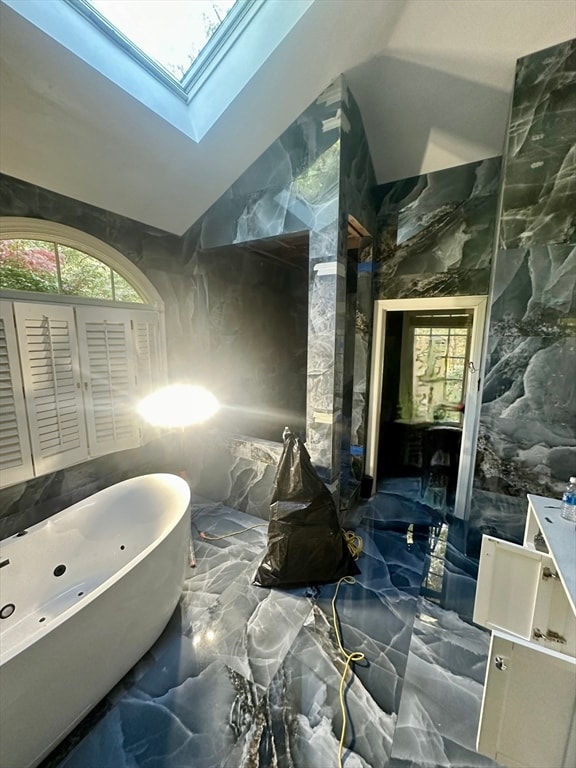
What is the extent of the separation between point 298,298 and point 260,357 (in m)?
0.99

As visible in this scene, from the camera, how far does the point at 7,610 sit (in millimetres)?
1683

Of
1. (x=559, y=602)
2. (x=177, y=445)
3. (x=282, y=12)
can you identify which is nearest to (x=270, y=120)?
(x=282, y=12)

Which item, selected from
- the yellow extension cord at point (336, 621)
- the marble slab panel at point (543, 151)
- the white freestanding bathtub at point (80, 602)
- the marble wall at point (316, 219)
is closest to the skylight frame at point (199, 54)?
the marble wall at point (316, 219)

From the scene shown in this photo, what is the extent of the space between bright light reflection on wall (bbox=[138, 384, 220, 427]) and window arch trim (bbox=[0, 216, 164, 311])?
2.56ft

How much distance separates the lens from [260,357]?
369 cm

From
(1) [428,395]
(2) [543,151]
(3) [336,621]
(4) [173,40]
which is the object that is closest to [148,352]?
(4) [173,40]

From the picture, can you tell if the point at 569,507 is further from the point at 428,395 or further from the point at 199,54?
the point at 199,54

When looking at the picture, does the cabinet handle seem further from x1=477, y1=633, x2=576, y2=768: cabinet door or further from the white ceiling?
the white ceiling

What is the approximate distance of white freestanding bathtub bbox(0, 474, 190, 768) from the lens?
1.11 m

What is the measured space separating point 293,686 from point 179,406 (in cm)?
222

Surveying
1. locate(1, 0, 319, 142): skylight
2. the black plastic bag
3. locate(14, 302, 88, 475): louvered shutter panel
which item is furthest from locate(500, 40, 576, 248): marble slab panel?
locate(14, 302, 88, 475): louvered shutter panel

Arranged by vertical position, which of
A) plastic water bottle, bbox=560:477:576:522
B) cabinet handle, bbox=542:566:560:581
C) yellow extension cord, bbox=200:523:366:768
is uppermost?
plastic water bottle, bbox=560:477:576:522

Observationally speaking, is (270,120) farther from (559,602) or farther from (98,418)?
(559,602)

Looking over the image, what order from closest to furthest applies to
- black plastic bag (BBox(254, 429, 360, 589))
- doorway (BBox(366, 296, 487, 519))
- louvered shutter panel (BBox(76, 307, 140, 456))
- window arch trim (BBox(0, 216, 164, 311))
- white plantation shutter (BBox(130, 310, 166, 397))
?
1. window arch trim (BBox(0, 216, 164, 311))
2. black plastic bag (BBox(254, 429, 360, 589))
3. louvered shutter panel (BBox(76, 307, 140, 456))
4. white plantation shutter (BBox(130, 310, 166, 397))
5. doorway (BBox(366, 296, 487, 519))
